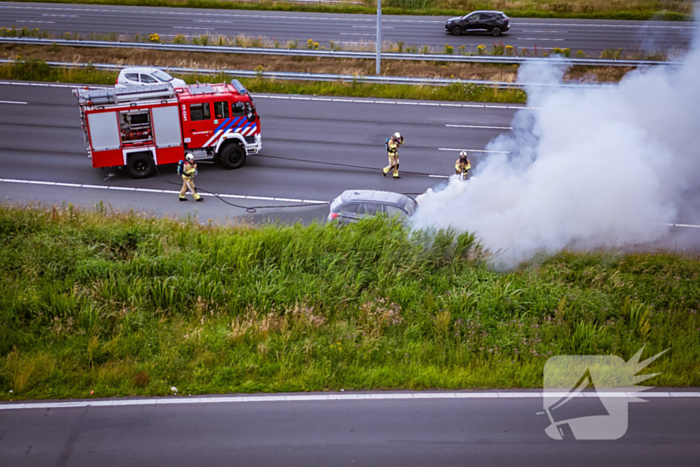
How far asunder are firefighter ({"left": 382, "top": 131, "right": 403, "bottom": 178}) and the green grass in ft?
27.3

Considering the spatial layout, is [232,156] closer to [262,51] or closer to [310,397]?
[310,397]

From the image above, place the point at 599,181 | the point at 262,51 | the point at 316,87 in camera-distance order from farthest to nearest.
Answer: the point at 262,51 → the point at 316,87 → the point at 599,181

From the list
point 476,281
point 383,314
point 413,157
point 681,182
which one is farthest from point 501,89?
point 383,314

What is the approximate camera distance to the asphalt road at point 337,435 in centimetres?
705

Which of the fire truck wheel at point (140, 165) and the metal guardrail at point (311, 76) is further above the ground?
the metal guardrail at point (311, 76)

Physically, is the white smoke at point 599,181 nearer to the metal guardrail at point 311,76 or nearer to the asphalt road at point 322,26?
the metal guardrail at point 311,76

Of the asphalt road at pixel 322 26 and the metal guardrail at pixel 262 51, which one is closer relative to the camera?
the metal guardrail at pixel 262 51

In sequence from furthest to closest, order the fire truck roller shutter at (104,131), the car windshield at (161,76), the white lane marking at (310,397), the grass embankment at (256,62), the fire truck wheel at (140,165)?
the grass embankment at (256,62) → the car windshield at (161,76) → the fire truck wheel at (140,165) → the fire truck roller shutter at (104,131) → the white lane marking at (310,397)

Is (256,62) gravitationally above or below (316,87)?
above

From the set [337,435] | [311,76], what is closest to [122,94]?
[311,76]

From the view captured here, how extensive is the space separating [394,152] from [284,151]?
4420 mm

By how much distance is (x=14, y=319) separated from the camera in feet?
31.3

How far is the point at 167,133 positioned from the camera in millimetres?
16906

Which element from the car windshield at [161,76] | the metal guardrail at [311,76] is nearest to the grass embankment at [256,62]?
the metal guardrail at [311,76]
